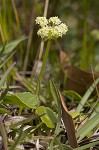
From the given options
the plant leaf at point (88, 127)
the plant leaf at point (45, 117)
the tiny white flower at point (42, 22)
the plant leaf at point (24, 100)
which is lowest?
the plant leaf at point (88, 127)

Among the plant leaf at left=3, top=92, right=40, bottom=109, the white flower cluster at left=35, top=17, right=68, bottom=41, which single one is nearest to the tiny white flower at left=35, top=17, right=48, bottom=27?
the white flower cluster at left=35, top=17, right=68, bottom=41

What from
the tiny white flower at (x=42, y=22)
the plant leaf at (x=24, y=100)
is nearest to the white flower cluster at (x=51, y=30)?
the tiny white flower at (x=42, y=22)

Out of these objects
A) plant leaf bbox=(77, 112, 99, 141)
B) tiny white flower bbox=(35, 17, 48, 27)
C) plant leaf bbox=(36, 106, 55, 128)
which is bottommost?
plant leaf bbox=(77, 112, 99, 141)

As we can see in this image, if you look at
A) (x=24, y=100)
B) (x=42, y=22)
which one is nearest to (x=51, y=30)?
(x=42, y=22)

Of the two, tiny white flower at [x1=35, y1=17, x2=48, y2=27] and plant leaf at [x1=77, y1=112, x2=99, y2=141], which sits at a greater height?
tiny white flower at [x1=35, y1=17, x2=48, y2=27]

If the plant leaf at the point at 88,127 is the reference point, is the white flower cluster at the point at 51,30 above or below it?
above

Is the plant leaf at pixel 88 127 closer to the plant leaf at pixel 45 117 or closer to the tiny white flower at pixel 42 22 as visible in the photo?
the plant leaf at pixel 45 117

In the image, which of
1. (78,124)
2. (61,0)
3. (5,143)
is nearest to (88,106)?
(78,124)

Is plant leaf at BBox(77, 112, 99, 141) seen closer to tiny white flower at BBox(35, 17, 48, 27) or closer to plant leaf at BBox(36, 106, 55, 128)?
plant leaf at BBox(36, 106, 55, 128)

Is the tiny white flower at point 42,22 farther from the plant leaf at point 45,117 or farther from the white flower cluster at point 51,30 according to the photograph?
the plant leaf at point 45,117
